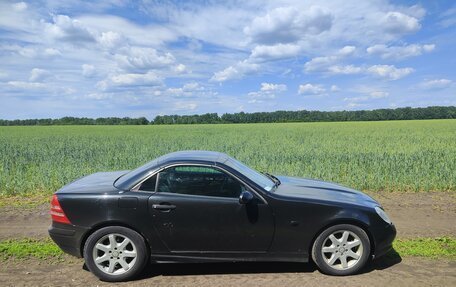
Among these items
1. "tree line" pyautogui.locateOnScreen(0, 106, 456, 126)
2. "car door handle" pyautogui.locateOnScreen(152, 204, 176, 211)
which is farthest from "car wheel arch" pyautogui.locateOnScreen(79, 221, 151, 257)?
"tree line" pyautogui.locateOnScreen(0, 106, 456, 126)

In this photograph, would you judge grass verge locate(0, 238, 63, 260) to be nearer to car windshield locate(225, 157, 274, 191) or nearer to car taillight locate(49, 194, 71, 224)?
car taillight locate(49, 194, 71, 224)

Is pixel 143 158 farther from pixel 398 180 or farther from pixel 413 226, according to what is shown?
pixel 413 226

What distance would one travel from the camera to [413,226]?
670 cm

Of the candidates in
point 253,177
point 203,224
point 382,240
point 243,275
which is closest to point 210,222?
point 203,224

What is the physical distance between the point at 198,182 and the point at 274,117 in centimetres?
9097

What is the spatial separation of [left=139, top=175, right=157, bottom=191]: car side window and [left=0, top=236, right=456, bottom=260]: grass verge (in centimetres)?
172

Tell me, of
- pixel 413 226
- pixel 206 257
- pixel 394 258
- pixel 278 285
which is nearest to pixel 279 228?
pixel 278 285

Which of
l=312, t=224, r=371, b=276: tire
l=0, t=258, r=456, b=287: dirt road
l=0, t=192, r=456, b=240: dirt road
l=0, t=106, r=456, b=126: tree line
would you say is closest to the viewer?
l=0, t=258, r=456, b=287: dirt road

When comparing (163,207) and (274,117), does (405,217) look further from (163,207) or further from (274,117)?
(274,117)

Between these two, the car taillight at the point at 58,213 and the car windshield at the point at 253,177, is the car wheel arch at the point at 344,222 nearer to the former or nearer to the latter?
the car windshield at the point at 253,177

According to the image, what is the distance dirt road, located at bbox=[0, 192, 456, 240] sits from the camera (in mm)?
6336

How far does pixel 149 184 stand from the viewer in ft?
15.1

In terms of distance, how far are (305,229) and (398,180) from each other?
7.06m

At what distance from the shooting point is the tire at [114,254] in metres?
4.46
